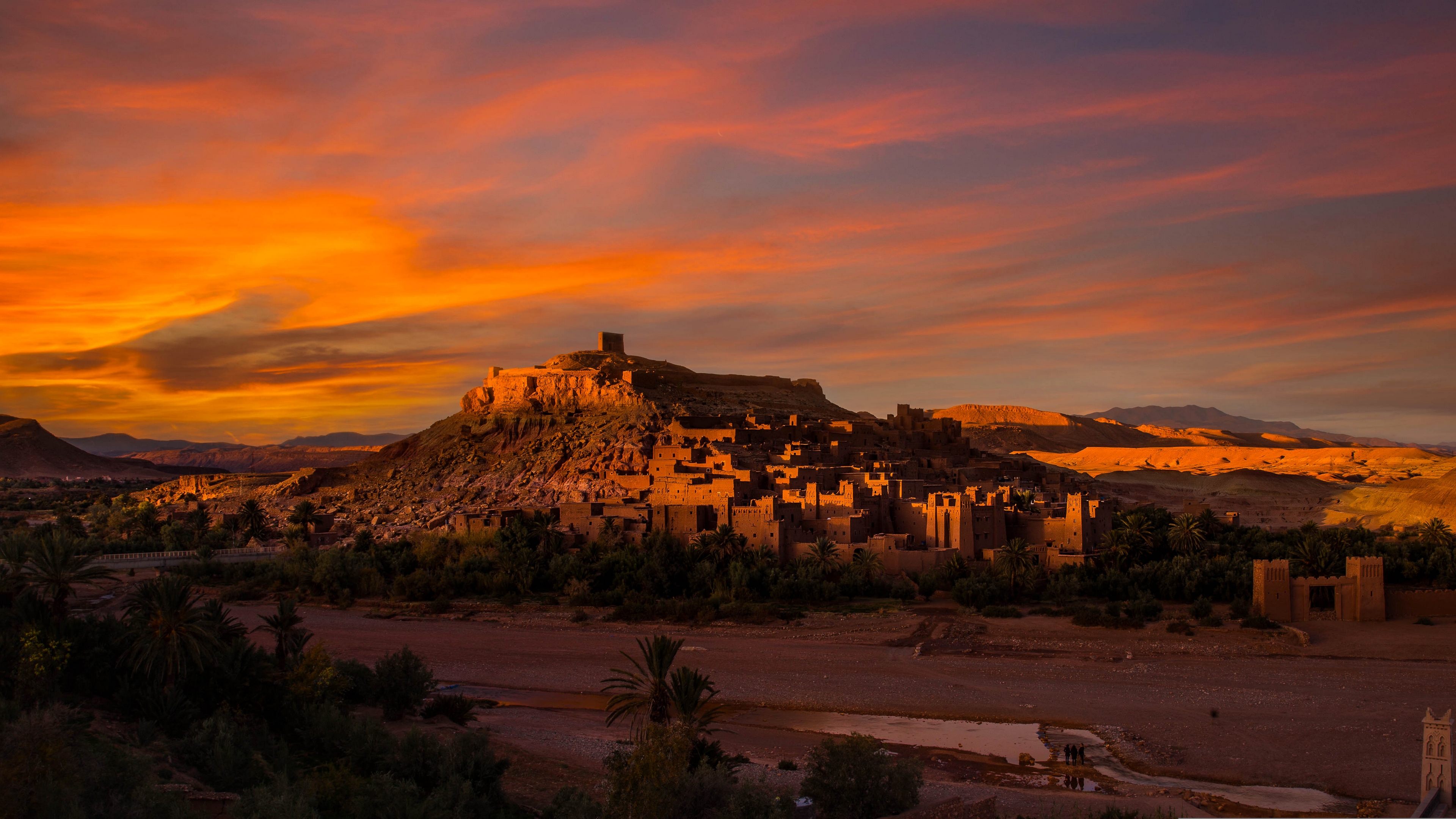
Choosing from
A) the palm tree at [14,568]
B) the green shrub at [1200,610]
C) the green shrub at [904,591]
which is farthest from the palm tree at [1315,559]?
the palm tree at [14,568]

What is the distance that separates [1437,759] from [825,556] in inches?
901

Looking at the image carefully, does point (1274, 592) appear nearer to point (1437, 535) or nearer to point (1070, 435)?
point (1437, 535)

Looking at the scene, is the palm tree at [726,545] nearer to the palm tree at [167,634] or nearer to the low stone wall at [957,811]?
the palm tree at [167,634]

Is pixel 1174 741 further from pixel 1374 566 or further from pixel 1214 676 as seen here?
pixel 1374 566

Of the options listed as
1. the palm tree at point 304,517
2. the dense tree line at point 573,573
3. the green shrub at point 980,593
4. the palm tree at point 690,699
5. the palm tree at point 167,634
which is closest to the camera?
the palm tree at point 167,634

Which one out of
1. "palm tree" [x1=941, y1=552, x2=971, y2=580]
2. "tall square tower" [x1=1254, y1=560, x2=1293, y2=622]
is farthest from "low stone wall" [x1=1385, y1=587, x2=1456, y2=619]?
"palm tree" [x1=941, y1=552, x2=971, y2=580]

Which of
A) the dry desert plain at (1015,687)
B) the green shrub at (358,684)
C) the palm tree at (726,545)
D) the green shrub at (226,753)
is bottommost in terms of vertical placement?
the dry desert plain at (1015,687)

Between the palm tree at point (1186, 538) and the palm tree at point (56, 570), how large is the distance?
33940 mm

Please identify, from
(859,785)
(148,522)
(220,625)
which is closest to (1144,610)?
(859,785)

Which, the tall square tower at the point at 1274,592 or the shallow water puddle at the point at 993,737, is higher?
the tall square tower at the point at 1274,592

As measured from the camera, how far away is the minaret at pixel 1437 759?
1505cm

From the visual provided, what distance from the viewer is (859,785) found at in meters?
15.5

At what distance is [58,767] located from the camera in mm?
11719

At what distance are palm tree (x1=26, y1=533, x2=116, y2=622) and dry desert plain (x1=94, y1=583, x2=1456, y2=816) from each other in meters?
7.52
